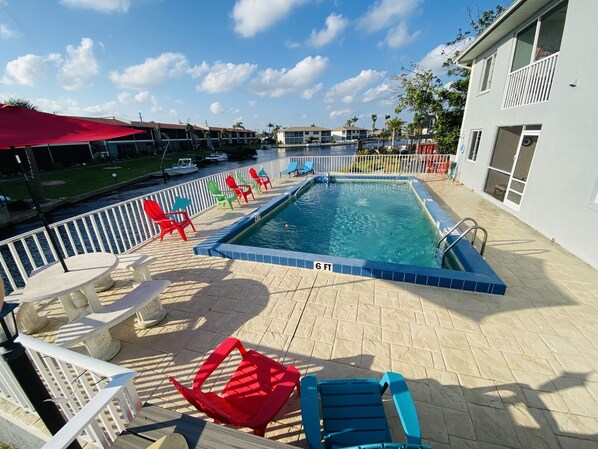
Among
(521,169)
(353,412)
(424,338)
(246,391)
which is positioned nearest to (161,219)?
(246,391)

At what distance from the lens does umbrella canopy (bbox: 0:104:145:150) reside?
213 cm

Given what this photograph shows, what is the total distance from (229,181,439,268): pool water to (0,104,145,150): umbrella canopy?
367cm

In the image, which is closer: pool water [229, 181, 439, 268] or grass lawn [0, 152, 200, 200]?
pool water [229, 181, 439, 268]

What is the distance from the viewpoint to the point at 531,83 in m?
6.38

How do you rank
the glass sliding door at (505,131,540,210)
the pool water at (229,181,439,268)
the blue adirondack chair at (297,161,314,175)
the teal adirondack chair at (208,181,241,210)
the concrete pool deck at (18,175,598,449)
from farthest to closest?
the blue adirondack chair at (297,161,314,175) → the teal adirondack chair at (208,181,241,210) → the glass sliding door at (505,131,540,210) → the pool water at (229,181,439,268) → the concrete pool deck at (18,175,598,449)

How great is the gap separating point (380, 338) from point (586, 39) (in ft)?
21.9

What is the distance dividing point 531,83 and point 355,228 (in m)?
5.67

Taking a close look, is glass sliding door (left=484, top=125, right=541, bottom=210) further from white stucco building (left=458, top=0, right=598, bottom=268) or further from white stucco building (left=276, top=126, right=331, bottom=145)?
white stucco building (left=276, top=126, right=331, bottom=145)

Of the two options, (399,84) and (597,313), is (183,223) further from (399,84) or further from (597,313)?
(399,84)

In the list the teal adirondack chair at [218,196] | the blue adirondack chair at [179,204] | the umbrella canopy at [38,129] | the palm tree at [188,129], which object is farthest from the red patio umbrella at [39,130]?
the palm tree at [188,129]

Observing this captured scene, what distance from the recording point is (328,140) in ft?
297

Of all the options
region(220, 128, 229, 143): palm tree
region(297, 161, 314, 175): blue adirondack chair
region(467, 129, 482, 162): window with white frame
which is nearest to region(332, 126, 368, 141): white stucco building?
region(220, 128, 229, 143): palm tree

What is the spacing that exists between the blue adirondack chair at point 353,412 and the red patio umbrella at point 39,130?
2.97 meters

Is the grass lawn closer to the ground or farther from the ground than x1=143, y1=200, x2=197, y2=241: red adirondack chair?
closer to the ground
